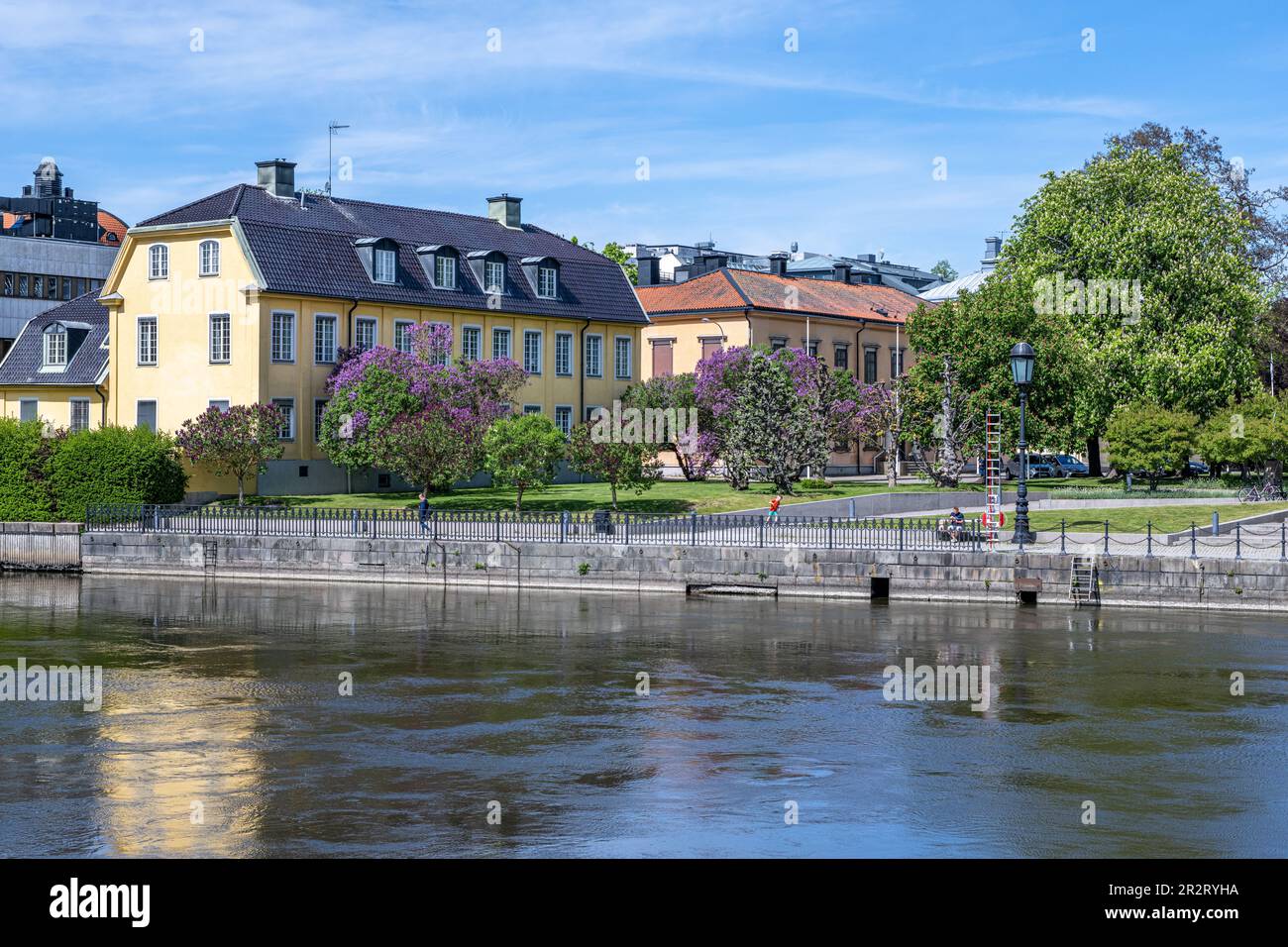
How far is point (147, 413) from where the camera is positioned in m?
60.3

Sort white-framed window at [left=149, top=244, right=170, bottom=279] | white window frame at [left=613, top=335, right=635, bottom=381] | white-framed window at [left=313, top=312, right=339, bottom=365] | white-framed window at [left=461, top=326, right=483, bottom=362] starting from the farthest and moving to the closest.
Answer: white window frame at [left=613, top=335, right=635, bottom=381] → white-framed window at [left=461, top=326, right=483, bottom=362] → white-framed window at [left=149, top=244, right=170, bottom=279] → white-framed window at [left=313, top=312, right=339, bottom=365]

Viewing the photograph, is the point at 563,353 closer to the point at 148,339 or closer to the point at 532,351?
the point at 532,351

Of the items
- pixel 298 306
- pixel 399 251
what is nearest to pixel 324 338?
pixel 298 306

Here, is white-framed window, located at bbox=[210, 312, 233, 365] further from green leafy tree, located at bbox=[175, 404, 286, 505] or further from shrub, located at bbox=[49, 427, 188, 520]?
shrub, located at bbox=[49, 427, 188, 520]

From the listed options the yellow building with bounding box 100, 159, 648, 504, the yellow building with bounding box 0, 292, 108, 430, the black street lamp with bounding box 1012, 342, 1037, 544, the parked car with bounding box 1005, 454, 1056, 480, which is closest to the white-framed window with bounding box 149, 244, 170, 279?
the yellow building with bounding box 100, 159, 648, 504

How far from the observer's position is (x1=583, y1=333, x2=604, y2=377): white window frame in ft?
226

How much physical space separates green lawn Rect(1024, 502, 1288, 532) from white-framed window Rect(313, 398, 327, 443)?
1034 inches

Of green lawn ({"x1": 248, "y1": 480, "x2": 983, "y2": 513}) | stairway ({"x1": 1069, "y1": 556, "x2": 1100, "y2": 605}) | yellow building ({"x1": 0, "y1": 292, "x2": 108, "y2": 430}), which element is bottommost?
stairway ({"x1": 1069, "y1": 556, "x2": 1100, "y2": 605})

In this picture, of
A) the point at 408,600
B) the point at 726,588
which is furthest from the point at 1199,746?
the point at 408,600

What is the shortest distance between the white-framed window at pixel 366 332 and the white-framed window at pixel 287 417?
371cm

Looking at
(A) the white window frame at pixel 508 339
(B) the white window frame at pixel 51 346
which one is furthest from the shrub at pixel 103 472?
(A) the white window frame at pixel 508 339

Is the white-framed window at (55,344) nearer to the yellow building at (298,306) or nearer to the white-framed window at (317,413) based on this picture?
the yellow building at (298,306)

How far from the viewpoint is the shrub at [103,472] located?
48.7m

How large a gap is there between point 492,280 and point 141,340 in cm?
1451
